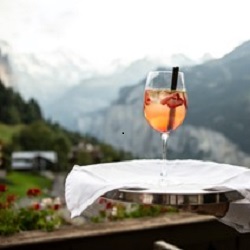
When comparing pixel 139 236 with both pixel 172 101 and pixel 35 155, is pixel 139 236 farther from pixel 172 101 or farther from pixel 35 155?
pixel 172 101

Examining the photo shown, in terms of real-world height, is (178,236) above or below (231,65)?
below

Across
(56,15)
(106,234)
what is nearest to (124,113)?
(56,15)

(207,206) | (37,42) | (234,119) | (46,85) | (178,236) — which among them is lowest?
(178,236)

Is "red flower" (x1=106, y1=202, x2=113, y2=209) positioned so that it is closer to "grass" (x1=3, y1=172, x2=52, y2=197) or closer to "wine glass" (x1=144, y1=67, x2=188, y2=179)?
"grass" (x1=3, y1=172, x2=52, y2=197)

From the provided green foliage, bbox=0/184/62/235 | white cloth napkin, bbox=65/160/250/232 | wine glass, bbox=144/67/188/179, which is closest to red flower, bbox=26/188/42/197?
green foliage, bbox=0/184/62/235

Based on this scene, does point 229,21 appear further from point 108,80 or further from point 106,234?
point 106,234

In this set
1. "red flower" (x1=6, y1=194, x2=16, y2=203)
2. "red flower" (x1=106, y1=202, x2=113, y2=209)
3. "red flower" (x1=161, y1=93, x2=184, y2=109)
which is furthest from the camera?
"red flower" (x1=6, y1=194, x2=16, y2=203)

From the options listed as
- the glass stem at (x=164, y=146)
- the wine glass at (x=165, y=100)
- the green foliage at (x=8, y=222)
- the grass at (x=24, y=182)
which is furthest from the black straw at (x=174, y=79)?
the grass at (x=24, y=182)
